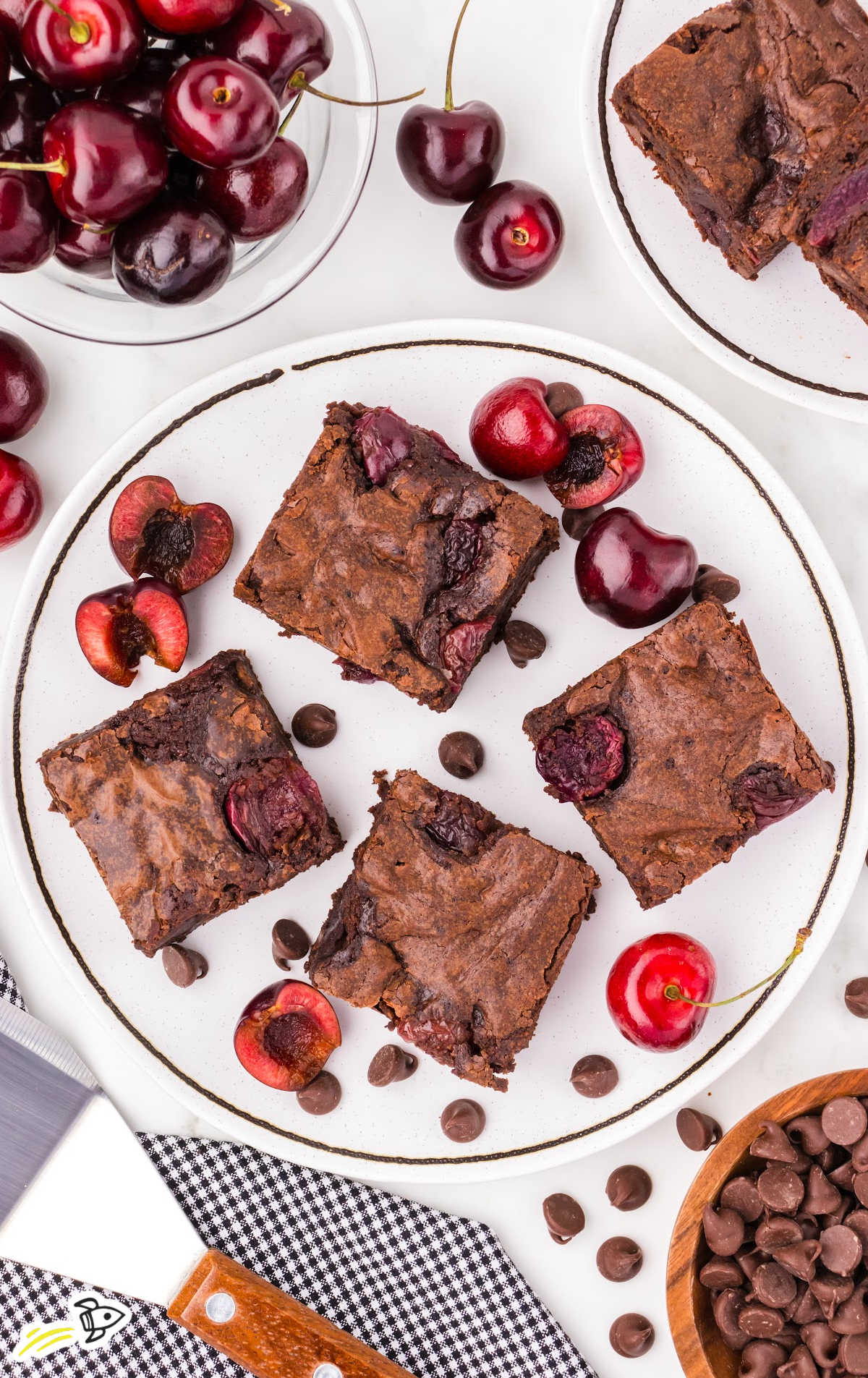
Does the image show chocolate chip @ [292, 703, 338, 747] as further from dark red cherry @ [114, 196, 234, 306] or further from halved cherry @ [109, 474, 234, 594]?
dark red cherry @ [114, 196, 234, 306]

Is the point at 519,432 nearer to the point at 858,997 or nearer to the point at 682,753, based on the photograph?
the point at 682,753

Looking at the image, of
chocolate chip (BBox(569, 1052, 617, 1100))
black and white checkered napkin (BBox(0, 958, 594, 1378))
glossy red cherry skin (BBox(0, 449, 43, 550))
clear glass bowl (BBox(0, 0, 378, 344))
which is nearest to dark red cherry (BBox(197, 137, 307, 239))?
clear glass bowl (BBox(0, 0, 378, 344))

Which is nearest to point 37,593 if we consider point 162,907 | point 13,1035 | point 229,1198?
point 162,907

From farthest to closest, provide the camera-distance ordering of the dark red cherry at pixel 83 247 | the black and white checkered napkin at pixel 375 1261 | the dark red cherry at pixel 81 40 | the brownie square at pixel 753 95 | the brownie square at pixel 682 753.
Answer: the black and white checkered napkin at pixel 375 1261 → the brownie square at pixel 682 753 → the brownie square at pixel 753 95 → the dark red cherry at pixel 83 247 → the dark red cherry at pixel 81 40

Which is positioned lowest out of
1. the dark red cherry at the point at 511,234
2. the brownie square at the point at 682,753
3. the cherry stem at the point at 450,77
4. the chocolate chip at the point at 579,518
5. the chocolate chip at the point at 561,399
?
the brownie square at the point at 682,753

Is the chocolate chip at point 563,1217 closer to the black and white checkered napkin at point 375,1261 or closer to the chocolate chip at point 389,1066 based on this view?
the black and white checkered napkin at point 375,1261

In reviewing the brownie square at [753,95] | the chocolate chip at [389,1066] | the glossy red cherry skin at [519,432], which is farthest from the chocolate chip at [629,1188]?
the brownie square at [753,95]
